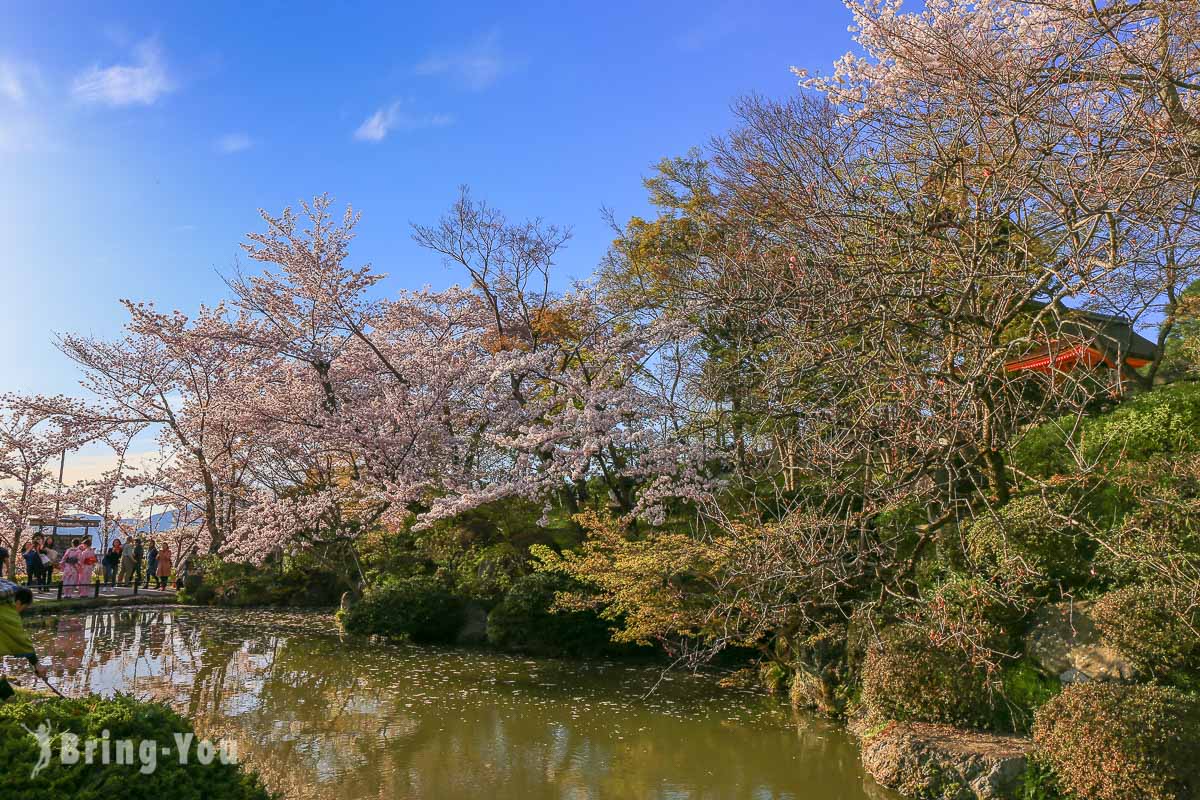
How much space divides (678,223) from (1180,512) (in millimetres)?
10359

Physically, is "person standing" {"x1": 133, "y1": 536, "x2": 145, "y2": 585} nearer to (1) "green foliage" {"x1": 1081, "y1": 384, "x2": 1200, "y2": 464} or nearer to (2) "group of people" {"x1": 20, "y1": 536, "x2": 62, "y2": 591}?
(2) "group of people" {"x1": 20, "y1": 536, "x2": 62, "y2": 591}

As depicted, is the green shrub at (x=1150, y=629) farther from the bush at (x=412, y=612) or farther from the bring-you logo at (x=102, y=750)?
the bush at (x=412, y=612)

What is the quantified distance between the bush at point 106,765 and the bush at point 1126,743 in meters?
5.36

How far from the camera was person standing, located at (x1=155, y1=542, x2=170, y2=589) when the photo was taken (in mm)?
20750

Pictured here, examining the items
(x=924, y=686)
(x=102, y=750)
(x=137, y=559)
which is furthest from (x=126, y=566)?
(x=924, y=686)

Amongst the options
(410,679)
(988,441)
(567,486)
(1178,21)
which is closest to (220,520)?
(567,486)

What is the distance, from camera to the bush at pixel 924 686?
6957 millimetres

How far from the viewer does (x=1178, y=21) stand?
700 centimetres

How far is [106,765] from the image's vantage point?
3.43 meters

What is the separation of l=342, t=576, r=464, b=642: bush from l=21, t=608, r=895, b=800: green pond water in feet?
1.34

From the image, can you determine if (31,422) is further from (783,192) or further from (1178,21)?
(1178,21)

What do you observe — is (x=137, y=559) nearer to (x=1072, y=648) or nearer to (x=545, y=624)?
(x=545, y=624)

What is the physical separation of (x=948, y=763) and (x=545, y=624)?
22.7ft

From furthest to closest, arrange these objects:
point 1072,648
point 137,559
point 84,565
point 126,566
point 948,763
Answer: point 126,566
point 137,559
point 84,565
point 1072,648
point 948,763
